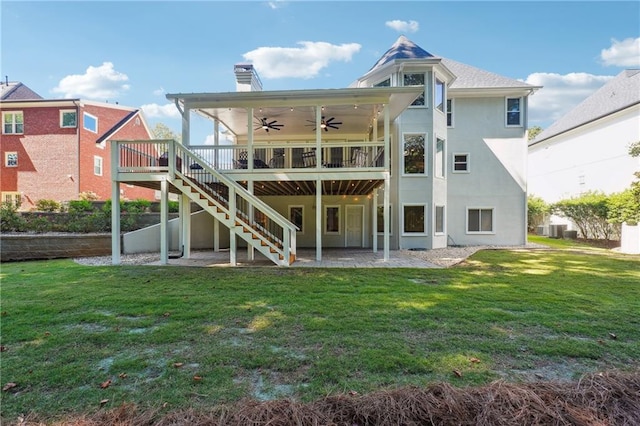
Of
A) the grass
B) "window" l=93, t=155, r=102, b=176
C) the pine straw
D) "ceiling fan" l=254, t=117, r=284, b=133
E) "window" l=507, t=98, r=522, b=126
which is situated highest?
"window" l=507, t=98, r=522, b=126

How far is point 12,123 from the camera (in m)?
20.2

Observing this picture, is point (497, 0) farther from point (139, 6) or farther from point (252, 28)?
point (139, 6)

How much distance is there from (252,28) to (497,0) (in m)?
11.3

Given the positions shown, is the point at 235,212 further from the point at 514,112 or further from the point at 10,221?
the point at 514,112

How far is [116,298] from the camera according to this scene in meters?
5.29

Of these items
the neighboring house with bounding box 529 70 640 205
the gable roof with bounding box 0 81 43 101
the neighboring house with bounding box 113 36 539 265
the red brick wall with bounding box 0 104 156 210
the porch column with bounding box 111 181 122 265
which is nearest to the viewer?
the porch column with bounding box 111 181 122 265

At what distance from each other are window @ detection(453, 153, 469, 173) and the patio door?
505cm

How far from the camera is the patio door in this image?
14.8 metres

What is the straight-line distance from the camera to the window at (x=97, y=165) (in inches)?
822

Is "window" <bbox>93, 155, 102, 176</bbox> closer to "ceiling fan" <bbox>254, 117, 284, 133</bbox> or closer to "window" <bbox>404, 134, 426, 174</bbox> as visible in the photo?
"ceiling fan" <bbox>254, 117, 284, 133</bbox>

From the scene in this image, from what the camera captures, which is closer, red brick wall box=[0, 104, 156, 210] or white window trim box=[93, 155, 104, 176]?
red brick wall box=[0, 104, 156, 210]

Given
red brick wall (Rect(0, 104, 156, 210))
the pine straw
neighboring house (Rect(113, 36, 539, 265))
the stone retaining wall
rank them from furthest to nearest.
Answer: red brick wall (Rect(0, 104, 156, 210))
the stone retaining wall
neighboring house (Rect(113, 36, 539, 265))
the pine straw

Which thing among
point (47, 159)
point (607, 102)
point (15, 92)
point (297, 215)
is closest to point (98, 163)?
point (47, 159)

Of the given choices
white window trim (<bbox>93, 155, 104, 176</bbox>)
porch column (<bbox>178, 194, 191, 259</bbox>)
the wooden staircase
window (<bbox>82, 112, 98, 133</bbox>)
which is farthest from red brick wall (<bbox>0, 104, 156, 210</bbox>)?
the wooden staircase
